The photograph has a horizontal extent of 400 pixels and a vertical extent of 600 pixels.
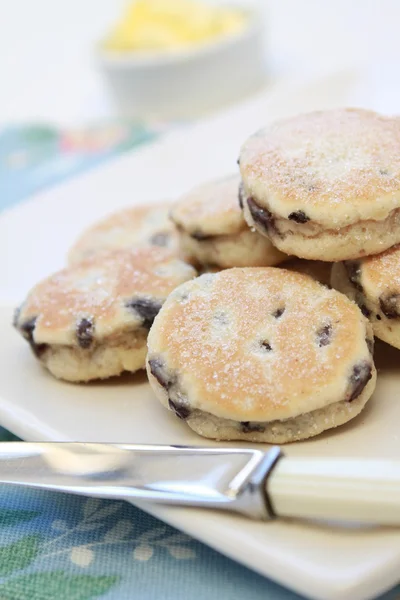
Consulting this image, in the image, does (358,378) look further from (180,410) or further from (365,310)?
(180,410)

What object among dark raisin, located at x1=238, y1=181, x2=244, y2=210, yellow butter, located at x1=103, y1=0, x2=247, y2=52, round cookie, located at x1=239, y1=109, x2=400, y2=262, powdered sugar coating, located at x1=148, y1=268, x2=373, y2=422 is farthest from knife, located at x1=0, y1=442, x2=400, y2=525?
yellow butter, located at x1=103, y1=0, x2=247, y2=52

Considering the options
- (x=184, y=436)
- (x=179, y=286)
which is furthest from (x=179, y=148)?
(x=184, y=436)

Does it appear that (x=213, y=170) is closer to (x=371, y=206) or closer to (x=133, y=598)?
(x=371, y=206)

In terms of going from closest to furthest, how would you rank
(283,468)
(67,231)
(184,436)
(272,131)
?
1. (283,468)
2. (184,436)
3. (272,131)
4. (67,231)

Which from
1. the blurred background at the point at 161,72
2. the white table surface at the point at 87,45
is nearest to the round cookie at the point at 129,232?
the blurred background at the point at 161,72

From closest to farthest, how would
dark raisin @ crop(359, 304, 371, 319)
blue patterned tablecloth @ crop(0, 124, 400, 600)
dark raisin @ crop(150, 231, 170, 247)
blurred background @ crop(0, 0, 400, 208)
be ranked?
1. blue patterned tablecloth @ crop(0, 124, 400, 600)
2. dark raisin @ crop(359, 304, 371, 319)
3. dark raisin @ crop(150, 231, 170, 247)
4. blurred background @ crop(0, 0, 400, 208)

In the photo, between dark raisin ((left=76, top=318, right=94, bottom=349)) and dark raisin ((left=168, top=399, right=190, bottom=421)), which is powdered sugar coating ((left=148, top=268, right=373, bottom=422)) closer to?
dark raisin ((left=168, top=399, right=190, bottom=421))
